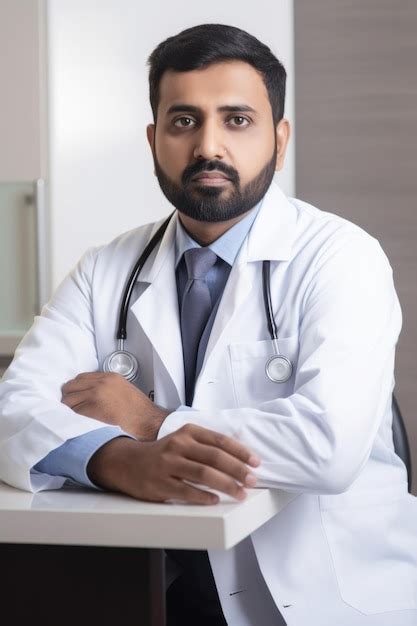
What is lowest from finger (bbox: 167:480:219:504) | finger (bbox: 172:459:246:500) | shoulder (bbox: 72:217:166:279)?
finger (bbox: 167:480:219:504)

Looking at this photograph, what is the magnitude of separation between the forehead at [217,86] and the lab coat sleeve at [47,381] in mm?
338

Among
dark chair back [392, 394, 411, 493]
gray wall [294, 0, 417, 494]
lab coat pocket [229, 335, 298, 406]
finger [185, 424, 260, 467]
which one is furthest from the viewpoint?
gray wall [294, 0, 417, 494]

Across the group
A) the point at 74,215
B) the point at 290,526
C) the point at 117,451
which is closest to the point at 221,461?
the point at 117,451

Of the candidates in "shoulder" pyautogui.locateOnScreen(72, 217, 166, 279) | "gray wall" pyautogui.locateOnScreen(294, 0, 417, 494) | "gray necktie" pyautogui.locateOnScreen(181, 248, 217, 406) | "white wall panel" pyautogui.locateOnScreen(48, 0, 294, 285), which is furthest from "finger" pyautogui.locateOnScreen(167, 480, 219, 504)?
"gray wall" pyautogui.locateOnScreen(294, 0, 417, 494)

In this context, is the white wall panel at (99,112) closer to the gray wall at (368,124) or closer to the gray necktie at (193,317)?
the gray wall at (368,124)

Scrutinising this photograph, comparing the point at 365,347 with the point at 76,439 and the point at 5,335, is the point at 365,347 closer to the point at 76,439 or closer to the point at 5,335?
the point at 76,439

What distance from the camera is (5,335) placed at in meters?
2.81

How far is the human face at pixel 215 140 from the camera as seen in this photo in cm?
168

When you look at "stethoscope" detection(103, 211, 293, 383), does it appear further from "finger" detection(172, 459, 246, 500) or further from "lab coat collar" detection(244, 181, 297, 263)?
"finger" detection(172, 459, 246, 500)

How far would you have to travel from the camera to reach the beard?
1689mm

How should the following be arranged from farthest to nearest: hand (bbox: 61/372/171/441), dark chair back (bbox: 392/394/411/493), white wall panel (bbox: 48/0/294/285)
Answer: white wall panel (bbox: 48/0/294/285)
dark chair back (bbox: 392/394/411/493)
hand (bbox: 61/372/171/441)

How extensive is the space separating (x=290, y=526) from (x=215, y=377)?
252mm

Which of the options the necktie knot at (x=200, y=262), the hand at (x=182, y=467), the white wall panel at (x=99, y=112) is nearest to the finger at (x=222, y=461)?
the hand at (x=182, y=467)

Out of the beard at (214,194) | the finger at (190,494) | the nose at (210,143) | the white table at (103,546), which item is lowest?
the white table at (103,546)
